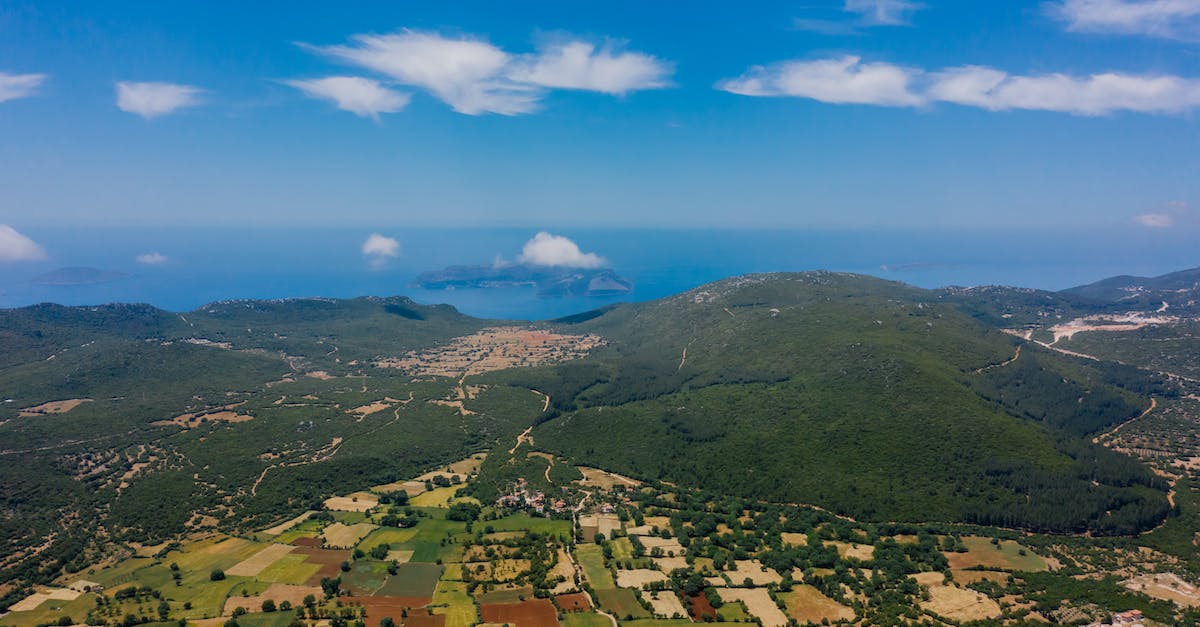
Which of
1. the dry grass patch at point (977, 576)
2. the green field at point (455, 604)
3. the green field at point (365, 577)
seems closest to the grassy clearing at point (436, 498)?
the green field at point (365, 577)

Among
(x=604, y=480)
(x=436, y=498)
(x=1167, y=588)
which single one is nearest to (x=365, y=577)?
(x=436, y=498)

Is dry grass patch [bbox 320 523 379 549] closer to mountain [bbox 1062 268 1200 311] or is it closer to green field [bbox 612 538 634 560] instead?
green field [bbox 612 538 634 560]

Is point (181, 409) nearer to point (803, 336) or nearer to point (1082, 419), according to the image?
point (803, 336)

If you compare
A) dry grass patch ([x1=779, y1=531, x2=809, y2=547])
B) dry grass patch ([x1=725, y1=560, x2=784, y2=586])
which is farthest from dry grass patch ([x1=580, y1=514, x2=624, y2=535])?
dry grass patch ([x1=779, y1=531, x2=809, y2=547])

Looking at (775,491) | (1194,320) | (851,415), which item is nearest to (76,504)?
(775,491)

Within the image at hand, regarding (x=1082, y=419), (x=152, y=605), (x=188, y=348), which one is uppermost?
(x=188, y=348)

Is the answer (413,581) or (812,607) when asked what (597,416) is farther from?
(812,607)
